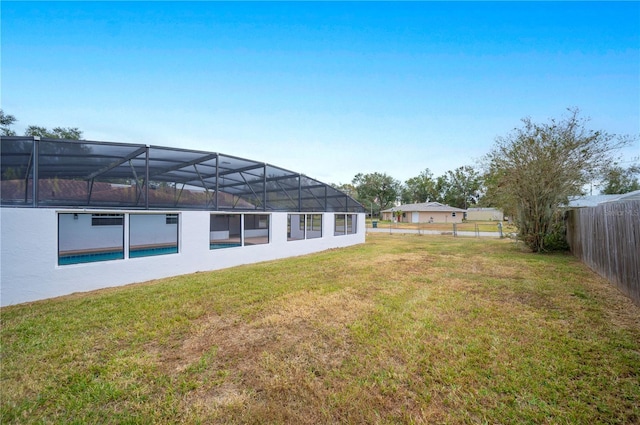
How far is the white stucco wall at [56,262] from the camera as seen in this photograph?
15.2 feet

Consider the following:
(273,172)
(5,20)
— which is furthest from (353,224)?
(5,20)

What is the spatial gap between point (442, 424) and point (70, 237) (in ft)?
44.6

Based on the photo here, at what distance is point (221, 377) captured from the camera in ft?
8.39

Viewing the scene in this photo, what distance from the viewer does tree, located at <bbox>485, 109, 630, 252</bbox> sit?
9.17 metres

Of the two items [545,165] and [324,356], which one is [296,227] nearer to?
[324,356]

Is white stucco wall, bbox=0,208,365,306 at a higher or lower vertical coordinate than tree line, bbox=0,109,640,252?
lower

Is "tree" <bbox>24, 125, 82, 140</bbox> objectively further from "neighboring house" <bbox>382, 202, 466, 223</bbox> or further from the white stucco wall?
"neighboring house" <bbox>382, 202, 466, 223</bbox>

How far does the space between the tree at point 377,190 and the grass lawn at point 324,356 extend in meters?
44.8

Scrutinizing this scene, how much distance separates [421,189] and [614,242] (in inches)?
2007

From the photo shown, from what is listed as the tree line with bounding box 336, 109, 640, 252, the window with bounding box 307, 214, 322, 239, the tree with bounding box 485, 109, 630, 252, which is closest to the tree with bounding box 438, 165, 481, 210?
the tree line with bounding box 336, 109, 640, 252

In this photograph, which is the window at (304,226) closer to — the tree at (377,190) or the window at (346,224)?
the window at (346,224)

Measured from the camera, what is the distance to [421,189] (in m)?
53.9

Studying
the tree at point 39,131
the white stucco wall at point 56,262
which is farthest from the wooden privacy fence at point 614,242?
the tree at point 39,131

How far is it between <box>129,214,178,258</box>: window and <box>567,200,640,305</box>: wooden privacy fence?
13.9 meters
